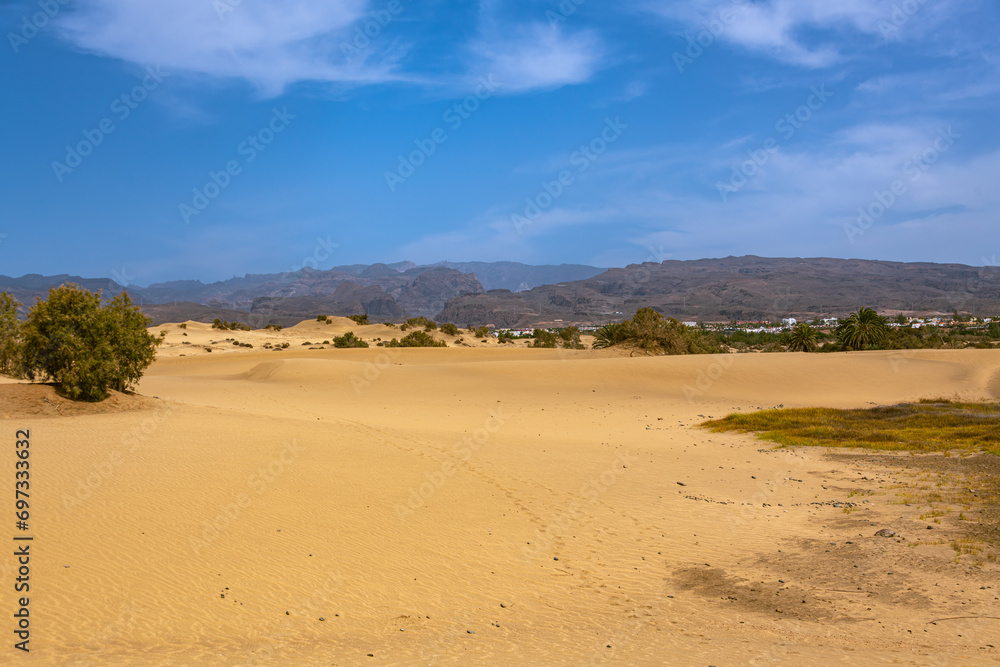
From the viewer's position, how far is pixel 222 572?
6.64 meters

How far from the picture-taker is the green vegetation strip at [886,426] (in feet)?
46.6

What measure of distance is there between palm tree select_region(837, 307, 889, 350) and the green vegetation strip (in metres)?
20.4

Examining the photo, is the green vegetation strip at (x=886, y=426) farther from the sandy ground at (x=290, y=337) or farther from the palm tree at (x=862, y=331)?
the sandy ground at (x=290, y=337)

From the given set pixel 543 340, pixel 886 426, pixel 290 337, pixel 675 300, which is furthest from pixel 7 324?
pixel 675 300

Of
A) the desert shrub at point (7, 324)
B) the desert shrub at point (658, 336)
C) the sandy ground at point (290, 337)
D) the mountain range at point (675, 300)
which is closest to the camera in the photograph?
the desert shrub at point (7, 324)

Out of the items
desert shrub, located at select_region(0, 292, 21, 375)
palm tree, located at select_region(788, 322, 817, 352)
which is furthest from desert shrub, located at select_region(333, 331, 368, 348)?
palm tree, located at select_region(788, 322, 817, 352)

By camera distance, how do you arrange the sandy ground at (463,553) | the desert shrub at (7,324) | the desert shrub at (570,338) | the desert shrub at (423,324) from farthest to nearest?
1. the desert shrub at (423,324)
2. the desert shrub at (570,338)
3. the desert shrub at (7,324)
4. the sandy ground at (463,553)

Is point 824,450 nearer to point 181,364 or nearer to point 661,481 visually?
point 661,481

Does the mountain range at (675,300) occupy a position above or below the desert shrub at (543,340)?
above

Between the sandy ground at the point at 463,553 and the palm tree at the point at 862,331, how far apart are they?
2937cm

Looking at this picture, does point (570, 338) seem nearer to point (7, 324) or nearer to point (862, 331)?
point (862, 331)

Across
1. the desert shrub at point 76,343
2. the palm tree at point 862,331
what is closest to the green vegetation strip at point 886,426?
the desert shrub at point 76,343

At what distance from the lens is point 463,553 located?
Result: 25.4 ft

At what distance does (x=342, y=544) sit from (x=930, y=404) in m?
20.9
